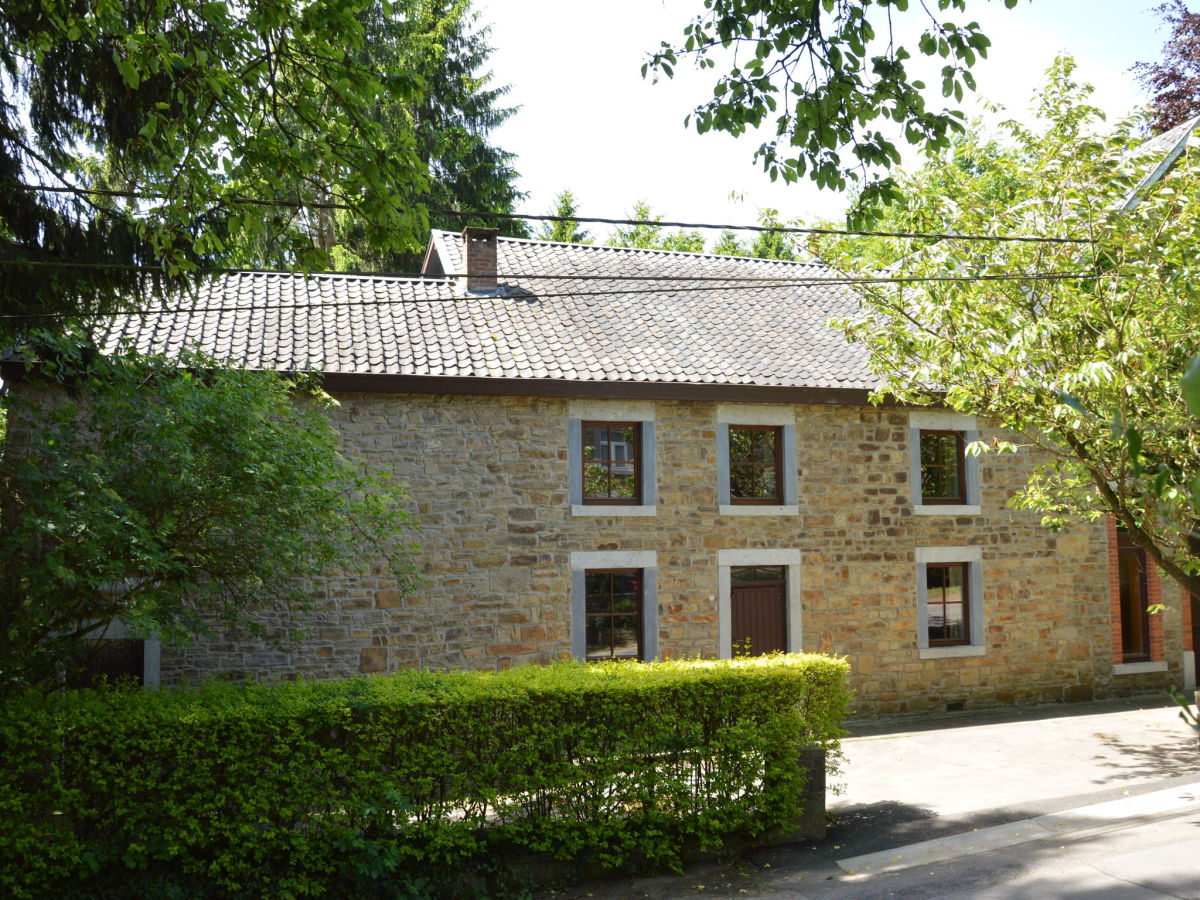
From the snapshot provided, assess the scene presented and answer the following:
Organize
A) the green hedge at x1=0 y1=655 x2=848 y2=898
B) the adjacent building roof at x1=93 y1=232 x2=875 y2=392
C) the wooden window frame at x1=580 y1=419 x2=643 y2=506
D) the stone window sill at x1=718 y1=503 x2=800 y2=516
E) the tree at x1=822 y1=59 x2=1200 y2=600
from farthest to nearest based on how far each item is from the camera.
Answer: the stone window sill at x1=718 y1=503 x2=800 y2=516, the wooden window frame at x1=580 y1=419 x2=643 y2=506, the adjacent building roof at x1=93 y1=232 x2=875 y2=392, the tree at x1=822 y1=59 x2=1200 y2=600, the green hedge at x1=0 y1=655 x2=848 y2=898

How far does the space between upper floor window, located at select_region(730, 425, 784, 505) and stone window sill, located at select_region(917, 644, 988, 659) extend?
3.30 meters

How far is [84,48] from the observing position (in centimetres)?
698

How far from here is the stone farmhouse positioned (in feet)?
41.9

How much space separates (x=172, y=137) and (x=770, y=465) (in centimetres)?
1024

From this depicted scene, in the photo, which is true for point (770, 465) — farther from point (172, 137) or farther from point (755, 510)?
point (172, 137)

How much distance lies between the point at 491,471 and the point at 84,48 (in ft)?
23.7

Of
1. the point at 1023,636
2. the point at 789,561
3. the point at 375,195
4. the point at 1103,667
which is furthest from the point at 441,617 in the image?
the point at 1103,667

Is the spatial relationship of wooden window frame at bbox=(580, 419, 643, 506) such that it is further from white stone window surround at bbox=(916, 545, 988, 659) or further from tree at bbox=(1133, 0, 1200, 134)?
tree at bbox=(1133, 0, 1200, 134)

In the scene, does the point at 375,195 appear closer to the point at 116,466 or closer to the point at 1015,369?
the point at 116,466

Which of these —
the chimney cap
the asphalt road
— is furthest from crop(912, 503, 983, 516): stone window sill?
the chimney cap

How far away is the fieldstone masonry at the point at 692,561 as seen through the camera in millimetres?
12602

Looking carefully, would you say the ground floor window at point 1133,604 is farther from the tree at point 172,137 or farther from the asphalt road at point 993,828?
the tree at point 172,137

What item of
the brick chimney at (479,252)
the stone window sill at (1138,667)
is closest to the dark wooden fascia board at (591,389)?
the brick chimney at (479,252)

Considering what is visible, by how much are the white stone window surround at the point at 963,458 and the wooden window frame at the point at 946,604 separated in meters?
0.86
